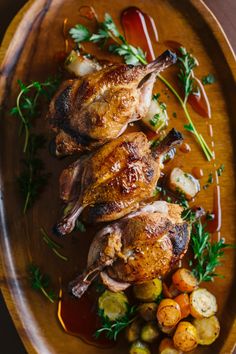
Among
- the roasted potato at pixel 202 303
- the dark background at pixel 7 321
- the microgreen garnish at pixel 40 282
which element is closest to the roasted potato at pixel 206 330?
the roasted potato at pixel 202 303

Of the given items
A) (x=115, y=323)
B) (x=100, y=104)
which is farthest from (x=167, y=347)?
(x=100, y=104)

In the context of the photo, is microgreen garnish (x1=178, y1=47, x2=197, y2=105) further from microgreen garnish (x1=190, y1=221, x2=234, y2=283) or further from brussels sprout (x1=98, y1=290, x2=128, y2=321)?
brussels sprout (x1=98, y1=290, x2=128, y2=321)

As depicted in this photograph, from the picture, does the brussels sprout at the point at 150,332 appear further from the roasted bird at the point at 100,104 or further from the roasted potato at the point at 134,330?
the roasted bird at the point at 100,104

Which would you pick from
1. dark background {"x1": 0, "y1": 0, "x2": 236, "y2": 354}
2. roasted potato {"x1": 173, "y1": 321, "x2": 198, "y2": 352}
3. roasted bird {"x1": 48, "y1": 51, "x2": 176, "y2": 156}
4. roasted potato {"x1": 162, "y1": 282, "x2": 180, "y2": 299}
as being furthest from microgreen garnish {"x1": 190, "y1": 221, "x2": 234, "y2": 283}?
dark background {"x1": 0, "y1": 0, "x2": 236, "y2": 354}

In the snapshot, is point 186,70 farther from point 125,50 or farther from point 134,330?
point 134,330

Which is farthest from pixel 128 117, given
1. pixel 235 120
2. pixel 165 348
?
pixel 165 348

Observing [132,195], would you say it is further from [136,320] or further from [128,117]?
[136,320]
